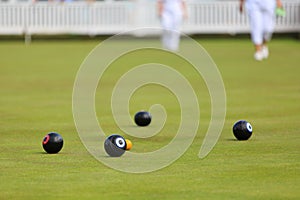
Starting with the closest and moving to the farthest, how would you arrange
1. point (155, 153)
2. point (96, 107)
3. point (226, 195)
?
point (226, 195) → point (155, 153) → point (96, 107)

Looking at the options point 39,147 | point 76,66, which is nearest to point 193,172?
point 39,147

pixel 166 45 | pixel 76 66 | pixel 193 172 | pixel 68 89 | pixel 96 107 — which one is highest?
pixel 193 172

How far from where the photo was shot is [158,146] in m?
9.69

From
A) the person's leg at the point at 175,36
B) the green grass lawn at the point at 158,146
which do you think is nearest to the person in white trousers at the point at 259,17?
the green grass lawn at the point at 158,146

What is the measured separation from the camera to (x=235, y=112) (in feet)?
42.7

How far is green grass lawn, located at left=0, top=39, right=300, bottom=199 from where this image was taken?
282 inches

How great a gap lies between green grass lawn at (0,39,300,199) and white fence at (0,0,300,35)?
15.0 meters

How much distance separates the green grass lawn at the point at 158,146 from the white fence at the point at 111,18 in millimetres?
15002

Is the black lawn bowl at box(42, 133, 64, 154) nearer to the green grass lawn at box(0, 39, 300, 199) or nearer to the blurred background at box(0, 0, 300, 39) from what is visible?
the green grass lawn at box(0, 39, 300, 199)

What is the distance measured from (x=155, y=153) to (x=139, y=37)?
26.3m

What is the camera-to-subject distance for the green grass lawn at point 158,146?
7.17 meters

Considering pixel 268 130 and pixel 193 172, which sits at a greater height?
pixel 193 172

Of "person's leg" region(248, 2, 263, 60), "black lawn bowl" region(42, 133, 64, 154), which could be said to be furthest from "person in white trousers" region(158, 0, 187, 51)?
"black lawn bowl" region(42, 133, 64, 154)

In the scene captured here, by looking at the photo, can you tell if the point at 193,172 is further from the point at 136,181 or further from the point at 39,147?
the point at 39,147
